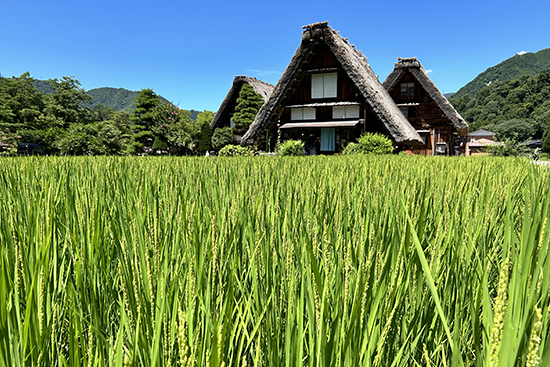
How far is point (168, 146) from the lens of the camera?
22.6 metres

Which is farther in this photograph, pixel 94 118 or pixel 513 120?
pixel 513 120

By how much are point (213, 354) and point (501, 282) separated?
28 centimetres

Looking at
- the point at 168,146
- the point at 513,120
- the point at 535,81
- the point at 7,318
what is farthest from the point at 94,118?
the point at 535,81

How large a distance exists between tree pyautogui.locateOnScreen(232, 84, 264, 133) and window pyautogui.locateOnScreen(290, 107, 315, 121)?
341 inches

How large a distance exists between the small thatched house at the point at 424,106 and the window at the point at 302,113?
19.9ft

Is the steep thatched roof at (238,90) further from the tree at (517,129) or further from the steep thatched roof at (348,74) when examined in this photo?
the tree at (517,129)

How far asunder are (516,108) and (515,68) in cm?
4597

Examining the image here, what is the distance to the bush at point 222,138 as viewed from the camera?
71.2 ft

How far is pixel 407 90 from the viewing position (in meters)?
17.0

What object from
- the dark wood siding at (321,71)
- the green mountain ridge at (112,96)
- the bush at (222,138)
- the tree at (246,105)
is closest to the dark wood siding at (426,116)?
the dark wood siding at (321,71)

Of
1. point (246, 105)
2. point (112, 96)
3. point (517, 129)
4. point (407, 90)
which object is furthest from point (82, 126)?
point (112, 96)

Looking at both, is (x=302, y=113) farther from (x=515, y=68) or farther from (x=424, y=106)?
Result: (x=515, y=68)

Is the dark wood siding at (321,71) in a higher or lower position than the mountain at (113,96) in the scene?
lower

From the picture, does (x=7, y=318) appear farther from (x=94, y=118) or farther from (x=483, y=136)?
(x=483, y=136)
